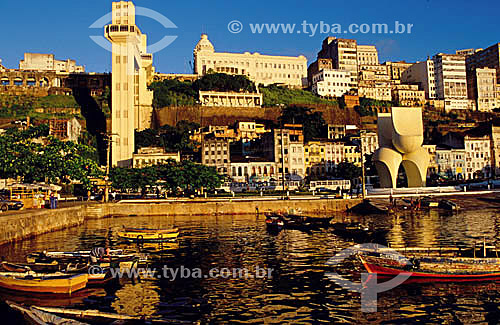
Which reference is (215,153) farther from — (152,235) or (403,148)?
(152,235)

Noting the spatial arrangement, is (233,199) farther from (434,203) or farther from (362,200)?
(434,203)

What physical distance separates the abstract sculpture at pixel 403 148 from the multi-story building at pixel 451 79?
123 m

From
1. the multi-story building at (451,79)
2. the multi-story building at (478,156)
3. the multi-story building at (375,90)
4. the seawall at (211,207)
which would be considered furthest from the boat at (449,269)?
the multi-story building at (451,79)

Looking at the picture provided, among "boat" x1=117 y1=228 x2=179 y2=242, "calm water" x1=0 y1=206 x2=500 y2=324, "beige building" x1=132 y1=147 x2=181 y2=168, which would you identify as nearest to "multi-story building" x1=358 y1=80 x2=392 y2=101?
"beige building" x1=132 y1=147 x2=181 y2=168

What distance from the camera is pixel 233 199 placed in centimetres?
7062

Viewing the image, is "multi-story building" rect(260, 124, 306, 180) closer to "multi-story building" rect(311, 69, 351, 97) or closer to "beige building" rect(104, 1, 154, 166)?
"beige building" rect(104, 1, 154, 166)

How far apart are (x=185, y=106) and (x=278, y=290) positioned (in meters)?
138

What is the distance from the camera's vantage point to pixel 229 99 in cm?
16725

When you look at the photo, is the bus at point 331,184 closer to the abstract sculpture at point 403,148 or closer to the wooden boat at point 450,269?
the abstract sculpture at point 403,148

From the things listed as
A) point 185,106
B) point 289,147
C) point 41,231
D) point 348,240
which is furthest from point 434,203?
point 185,106

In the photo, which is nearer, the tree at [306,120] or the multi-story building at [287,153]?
the multi-story building at [287,153]

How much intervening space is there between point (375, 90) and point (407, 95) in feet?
43.7

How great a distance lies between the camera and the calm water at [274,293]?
19203mm

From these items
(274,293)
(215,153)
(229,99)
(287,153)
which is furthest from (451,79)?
(274,293)
